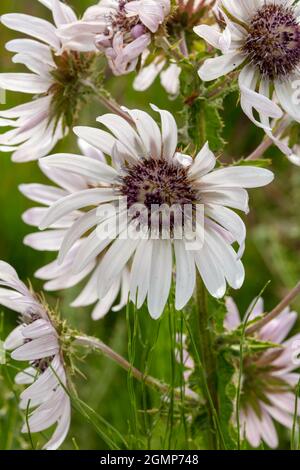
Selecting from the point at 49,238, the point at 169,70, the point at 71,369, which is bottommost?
the point at 71,369

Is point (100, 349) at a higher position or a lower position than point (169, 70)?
lower

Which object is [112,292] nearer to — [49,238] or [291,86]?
[49,238]

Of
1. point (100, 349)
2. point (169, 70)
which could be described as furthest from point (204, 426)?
point (169, 70)

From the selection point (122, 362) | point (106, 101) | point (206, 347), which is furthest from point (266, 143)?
point (122, 362)

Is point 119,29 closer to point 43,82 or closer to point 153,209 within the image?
point 43,82

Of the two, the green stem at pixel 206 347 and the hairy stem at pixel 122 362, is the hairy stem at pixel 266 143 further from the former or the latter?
the hairy stem at pixel 122 362

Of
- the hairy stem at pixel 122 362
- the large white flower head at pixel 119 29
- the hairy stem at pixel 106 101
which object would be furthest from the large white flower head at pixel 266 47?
the hairy stem at pixel 122 362

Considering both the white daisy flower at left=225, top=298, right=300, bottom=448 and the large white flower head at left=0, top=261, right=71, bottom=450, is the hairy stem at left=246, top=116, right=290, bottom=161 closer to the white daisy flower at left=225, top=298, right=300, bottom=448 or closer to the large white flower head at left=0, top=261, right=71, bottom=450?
the white daisy flower at left=225, top=298, right=300, bottom=448
